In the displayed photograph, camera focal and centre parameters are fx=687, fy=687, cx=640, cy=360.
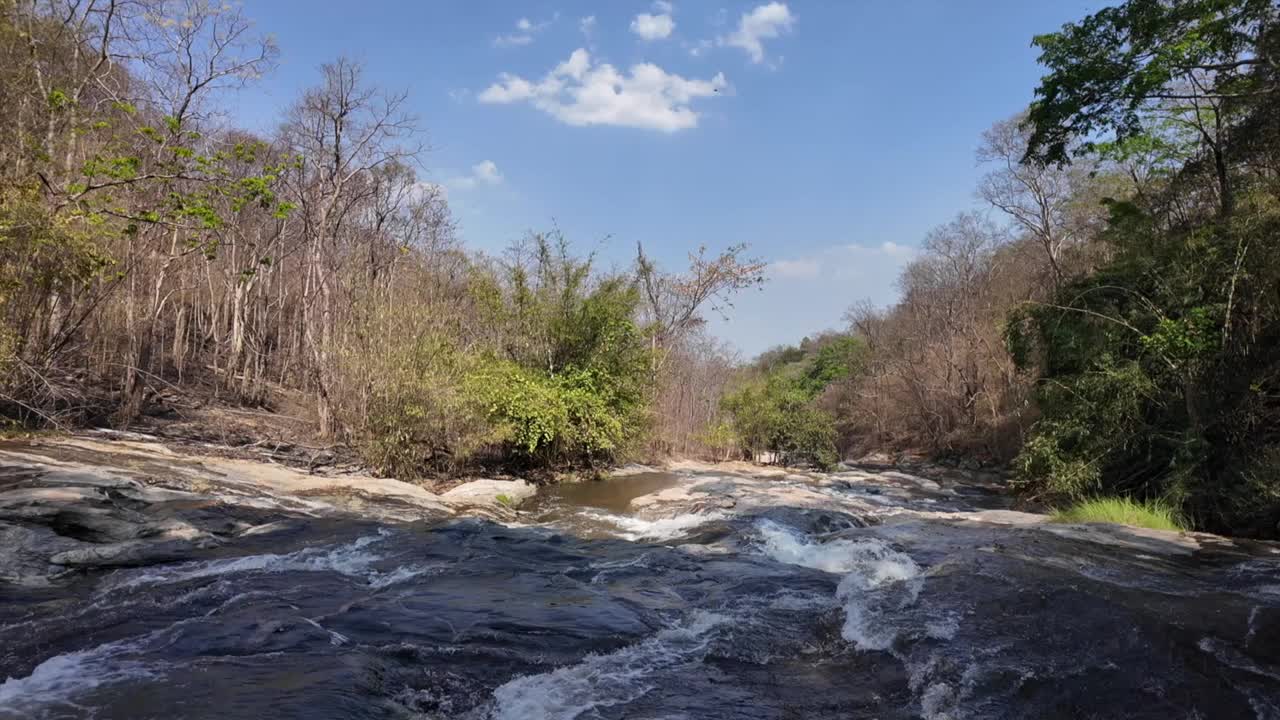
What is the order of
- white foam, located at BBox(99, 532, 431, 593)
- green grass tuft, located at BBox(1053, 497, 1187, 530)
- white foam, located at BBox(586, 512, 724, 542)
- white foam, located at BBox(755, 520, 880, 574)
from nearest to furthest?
white foam, located at BBox(99, 532, 431, 593) → white foam, located at BBox(755, 520, 880, 574) → white foam, located at BBox(586, 512, 724, 542) → green grass tuft, located at BBox(1053, 497, 1187, 530)

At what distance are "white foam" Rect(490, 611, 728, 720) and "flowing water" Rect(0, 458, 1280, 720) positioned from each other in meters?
0.02

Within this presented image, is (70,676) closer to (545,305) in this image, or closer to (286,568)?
(286,568)

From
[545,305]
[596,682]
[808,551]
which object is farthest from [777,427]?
[596,682]

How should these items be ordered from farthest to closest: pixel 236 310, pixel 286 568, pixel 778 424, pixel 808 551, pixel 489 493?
pixel 778 424 < pixel 236 310 < pixel 489 493 < pixel 808 551 < pixel 286 568

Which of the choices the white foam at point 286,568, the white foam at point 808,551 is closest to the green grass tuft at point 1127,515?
the white foam at point 808,551

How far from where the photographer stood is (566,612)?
6.11m

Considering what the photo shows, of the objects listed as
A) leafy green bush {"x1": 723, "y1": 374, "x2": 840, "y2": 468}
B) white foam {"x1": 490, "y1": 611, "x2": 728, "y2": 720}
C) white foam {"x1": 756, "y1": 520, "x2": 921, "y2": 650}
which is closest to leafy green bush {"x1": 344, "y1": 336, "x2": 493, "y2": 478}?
white foam {"x1": 756, "y1": 520, "x2": 921, "y2": 650}

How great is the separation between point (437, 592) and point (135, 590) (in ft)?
8.08

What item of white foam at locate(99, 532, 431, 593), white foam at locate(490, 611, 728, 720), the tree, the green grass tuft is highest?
the tree

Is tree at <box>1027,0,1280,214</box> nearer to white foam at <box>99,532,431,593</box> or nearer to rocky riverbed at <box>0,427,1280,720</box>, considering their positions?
rocky riverbed at <box>0,427,1280,720</box>

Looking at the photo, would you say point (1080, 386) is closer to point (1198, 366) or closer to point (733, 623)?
point (1198, 366)

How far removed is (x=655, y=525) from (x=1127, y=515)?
736 centimetres

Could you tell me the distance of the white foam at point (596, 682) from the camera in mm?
4094

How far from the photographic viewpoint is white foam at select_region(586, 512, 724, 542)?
33.8ft
